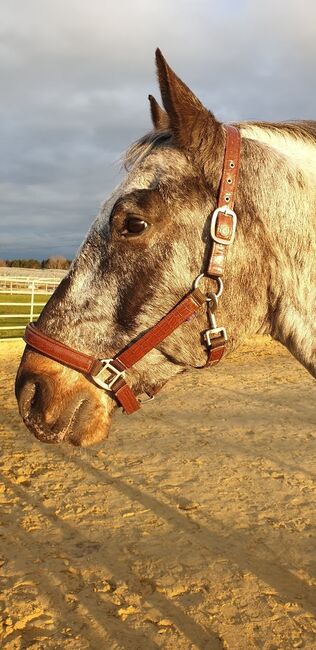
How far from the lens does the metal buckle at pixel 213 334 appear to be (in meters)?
2.07

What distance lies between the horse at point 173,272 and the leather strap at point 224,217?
0.05 ft

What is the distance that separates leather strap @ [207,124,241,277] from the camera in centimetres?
197

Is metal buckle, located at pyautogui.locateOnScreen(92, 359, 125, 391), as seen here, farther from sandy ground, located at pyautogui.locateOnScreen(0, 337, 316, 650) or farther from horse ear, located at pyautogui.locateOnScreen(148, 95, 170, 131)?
horse ear, located at pyautogui.locateOnScreen(148, 95, 170, 131)

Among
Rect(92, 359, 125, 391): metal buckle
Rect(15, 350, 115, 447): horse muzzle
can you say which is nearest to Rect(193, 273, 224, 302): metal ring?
Rect(92, 359, 125, 391): metal buckle

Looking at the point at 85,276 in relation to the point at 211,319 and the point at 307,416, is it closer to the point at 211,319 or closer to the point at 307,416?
the point at 211,319

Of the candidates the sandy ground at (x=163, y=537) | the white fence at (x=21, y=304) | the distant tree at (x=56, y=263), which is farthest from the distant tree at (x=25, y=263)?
the sandy ground at (x=163, y=537)

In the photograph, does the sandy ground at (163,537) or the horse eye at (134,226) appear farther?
the sandy ground at (163,537)

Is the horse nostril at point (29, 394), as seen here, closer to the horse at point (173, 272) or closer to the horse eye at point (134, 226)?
the horse at point (173, 272)

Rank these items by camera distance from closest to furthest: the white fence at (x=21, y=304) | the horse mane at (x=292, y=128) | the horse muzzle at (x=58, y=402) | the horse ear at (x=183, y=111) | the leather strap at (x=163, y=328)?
the horse ear at (x=183, y=111) < the leather strap at (x=163, y=328) < the horse muzzle at (x=58, y=402) < the horse mane at (x=292, y=128) < the white fence at (x=21, y=304)

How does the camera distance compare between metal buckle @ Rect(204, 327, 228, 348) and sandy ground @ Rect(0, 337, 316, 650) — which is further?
sandy ground @ Rect(0, 337, 316, 650)

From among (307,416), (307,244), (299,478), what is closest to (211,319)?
(307,244)

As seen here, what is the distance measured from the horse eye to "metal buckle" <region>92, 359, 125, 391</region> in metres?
0.56

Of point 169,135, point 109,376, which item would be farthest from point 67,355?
point 169,135

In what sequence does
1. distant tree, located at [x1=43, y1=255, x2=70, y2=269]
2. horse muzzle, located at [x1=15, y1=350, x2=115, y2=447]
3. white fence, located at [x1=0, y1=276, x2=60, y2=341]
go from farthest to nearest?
distant tree, located at [x1=43, y1=255, x2=70, y2=269], white fence, located at [x1=0, y1=276, x2=60, y2=341], horse muzzle, located at [x1=15, y1=350, x2=115, y2=447]
